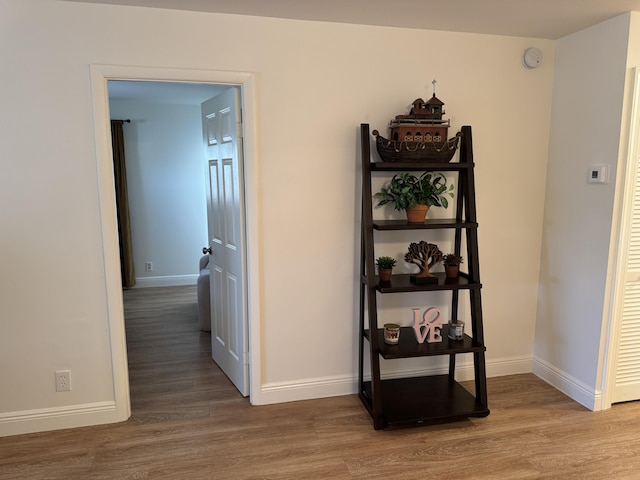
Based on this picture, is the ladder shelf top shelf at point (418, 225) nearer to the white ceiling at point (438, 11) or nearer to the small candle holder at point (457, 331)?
the small candle holder at point (457, 331)

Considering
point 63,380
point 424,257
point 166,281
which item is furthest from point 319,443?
point 166,281

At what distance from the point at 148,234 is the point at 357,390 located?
12.7ft

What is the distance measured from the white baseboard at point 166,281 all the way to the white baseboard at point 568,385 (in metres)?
4.17

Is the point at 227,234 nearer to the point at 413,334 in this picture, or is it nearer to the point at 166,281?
the point at 413,334

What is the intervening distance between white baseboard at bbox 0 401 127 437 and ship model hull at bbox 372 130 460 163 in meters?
2.18

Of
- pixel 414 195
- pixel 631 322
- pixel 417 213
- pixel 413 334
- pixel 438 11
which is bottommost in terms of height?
pixel 413 334

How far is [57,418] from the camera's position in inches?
104

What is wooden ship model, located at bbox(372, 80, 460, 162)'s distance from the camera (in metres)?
2.64

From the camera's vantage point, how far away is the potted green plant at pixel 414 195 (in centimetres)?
271

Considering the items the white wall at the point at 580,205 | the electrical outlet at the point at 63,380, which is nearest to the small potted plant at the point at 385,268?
the white wall at the point at 580,205

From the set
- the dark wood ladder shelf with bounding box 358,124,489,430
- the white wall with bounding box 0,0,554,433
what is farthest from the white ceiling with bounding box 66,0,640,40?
the dark wood ladder shelf with bounding box 358,124,489,430

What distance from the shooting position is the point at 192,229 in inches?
236

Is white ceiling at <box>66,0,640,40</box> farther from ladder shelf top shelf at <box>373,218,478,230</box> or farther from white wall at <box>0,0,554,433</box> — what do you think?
ladder shelf top shelf at <box>373,218,478,230</box>

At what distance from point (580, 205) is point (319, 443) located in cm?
215
